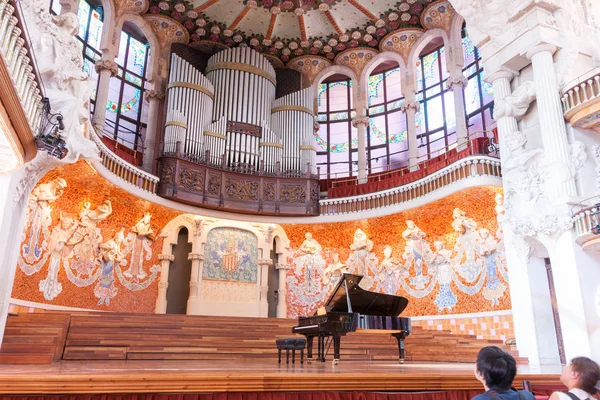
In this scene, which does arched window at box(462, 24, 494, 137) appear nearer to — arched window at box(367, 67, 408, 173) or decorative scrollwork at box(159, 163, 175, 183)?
arched window at box(367, 67, 408, 173)

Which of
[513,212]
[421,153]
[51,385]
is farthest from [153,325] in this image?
[421,153]

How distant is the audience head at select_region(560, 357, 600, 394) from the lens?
2816mm

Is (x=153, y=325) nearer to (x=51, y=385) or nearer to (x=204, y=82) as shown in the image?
(x=51, y=385)

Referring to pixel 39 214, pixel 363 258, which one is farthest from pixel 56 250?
pixel 363 258

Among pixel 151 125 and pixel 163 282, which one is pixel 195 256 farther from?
pixel 151 125

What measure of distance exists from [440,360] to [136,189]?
28.1 feet

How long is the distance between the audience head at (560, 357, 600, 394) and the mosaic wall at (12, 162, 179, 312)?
10181 millimetres

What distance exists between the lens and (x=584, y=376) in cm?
283

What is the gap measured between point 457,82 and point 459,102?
27.0 inches

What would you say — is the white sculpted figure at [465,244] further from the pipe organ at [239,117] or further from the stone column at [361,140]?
the pipe organ at [239,117]

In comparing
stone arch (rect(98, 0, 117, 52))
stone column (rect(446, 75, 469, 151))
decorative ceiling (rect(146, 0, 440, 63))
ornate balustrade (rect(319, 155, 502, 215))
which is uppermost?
decorative ceiling (rect(146, 0, 440, 63))

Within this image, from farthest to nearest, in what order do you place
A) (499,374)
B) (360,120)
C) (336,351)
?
1. (360,120)
2. (336,351)
3. (499,374)

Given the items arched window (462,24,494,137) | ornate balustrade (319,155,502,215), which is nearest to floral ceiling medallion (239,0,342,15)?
arched window (462,24,494,137)

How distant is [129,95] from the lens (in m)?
15.5
